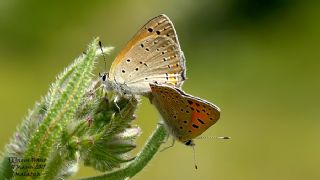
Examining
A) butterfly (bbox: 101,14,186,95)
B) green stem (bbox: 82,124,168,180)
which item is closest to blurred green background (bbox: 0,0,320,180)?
butterfly (bbox: 101,14,186,95)

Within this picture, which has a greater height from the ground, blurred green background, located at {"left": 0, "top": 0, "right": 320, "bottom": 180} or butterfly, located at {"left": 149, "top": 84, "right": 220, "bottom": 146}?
butterfly, located at {"left": 149, "top": 84, "right": 220, "bottom": 146}

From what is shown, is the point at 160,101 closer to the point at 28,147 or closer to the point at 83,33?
the point at 28,147

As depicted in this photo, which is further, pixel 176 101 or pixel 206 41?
pixel 206 41

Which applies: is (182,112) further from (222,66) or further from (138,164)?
(222,66)

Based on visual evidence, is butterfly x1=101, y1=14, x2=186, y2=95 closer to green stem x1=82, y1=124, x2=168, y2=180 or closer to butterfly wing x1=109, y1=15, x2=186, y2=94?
butterfly wing x1=109, y1=15, x2=186, y2=94

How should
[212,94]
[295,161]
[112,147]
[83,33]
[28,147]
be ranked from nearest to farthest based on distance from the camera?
[28,147] → [112,147] → [295,161] → [212,94] → [83,33]

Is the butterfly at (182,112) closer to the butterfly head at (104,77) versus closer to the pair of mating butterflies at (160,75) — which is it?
the pair of mating butterflies at (160,75)

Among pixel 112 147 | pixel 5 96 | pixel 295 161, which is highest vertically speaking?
pixel 112 147

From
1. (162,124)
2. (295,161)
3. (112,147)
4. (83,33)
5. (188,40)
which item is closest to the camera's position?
(112,147)

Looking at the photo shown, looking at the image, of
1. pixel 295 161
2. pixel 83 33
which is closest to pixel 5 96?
pixel 83 33
